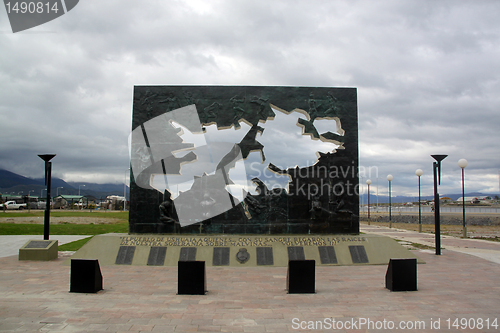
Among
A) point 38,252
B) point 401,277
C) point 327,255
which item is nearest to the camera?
point 401,277

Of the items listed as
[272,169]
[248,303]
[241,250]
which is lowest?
[248,303]

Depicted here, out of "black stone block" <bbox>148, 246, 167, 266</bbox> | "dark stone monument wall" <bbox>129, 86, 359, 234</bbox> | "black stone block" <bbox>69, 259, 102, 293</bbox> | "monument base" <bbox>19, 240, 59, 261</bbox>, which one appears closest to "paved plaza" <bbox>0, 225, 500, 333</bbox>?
"black stone block" <bbox>69, 259, 102, 293</bbox>

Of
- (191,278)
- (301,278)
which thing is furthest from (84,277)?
(301,278)

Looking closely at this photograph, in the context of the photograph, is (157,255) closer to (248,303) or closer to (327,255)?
(248,303)

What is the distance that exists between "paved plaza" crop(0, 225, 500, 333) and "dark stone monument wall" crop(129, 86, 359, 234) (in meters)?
2.10

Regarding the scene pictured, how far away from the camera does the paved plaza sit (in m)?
5.03

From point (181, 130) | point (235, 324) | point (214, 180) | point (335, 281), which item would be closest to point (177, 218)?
point (214, 180)

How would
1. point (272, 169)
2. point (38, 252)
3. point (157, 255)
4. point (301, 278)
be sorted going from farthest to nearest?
point (272, 169) → point (38, 252) → point (157, 255) → point (301, 278)

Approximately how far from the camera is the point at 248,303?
20.4 ft

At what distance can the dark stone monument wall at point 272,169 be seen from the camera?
11133 millimetres

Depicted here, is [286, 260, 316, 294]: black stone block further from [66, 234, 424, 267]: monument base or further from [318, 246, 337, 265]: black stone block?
[318, 246, 337, 265]: black stone block

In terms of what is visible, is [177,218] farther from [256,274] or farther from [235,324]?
[235,324]

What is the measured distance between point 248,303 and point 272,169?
5.68m

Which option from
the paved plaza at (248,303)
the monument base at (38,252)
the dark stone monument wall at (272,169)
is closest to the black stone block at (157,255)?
the paved plaza at (248,303)
